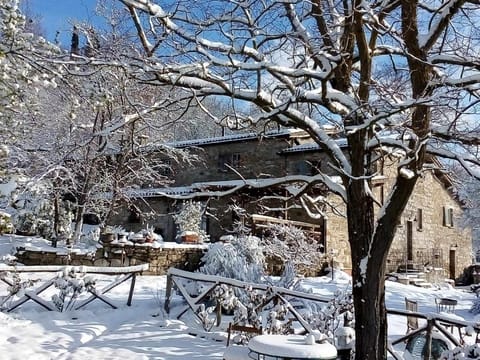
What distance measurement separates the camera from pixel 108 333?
8.64 meters

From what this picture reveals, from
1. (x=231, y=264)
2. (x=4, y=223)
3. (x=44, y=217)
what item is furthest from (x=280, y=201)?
(x=4, y=223)

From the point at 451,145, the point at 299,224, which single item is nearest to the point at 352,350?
the point at 451,145

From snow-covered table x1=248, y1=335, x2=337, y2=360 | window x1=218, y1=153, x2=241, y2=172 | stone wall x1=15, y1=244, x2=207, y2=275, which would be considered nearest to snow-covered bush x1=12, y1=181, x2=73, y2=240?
stone wall x1=15, y1=244, x2=207, y2=275

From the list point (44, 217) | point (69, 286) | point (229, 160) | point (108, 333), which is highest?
point (229, 160)

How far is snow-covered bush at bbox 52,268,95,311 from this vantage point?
31.3 ft

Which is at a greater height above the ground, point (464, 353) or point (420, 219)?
point (420, 219)

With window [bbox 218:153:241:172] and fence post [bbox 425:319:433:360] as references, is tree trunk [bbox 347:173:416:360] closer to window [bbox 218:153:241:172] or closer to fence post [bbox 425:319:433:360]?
fence post [bbox 425:319:433:360]

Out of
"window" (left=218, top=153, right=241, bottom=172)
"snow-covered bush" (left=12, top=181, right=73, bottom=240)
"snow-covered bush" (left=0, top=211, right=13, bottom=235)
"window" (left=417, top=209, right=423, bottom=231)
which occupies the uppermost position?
"window" (left=218, top=153, right=241, bottom=172)

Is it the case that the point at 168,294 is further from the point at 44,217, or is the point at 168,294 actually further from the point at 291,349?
the point at 44,217

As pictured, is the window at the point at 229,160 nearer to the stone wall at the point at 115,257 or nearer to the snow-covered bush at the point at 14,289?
the stone wall at the point at 115,257

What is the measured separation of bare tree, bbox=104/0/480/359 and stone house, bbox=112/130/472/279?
40.5ft

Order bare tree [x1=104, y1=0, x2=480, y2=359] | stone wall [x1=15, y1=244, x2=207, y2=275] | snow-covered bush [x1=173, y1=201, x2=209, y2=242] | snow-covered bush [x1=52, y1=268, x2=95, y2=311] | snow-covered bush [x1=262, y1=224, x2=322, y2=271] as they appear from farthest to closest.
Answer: snow-covered bush [x1=173, y1=201, x2=209, y2=242] < snow-covered bush [x1=262, y1=224, x2=322, y2=271] < stone wall [x1=15, y1=244, x2=207, y2=275] < snow-covered bush [x1=52, y1=268, x2=95, y2=311] < bare tree [x1=104, y1=0, x2=480, y2=359]

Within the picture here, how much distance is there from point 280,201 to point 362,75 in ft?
43.7

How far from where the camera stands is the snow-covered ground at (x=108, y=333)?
7.52 metres
